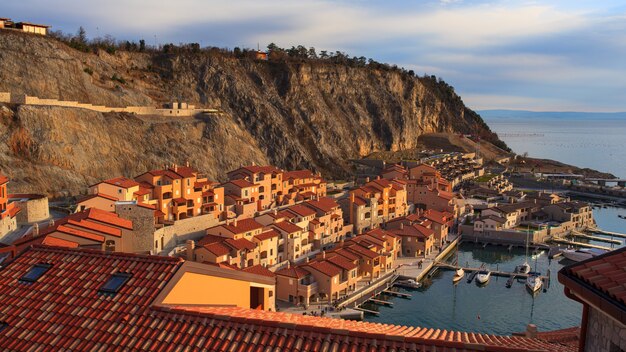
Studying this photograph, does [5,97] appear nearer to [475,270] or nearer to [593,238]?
[475,270]

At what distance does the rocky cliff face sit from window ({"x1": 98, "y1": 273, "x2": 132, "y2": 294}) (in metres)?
33.2

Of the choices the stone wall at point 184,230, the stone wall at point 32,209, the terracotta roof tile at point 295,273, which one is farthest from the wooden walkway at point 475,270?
the stone wall at point 32,209

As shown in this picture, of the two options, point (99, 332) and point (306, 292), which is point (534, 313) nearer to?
point (306, 292)

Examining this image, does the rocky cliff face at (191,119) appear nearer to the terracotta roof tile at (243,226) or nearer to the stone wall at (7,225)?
the stone wall at (7,225)

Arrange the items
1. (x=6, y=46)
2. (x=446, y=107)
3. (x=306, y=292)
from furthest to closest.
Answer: (x=446, y=107) < (x=6, y=46) < (x=306, y=292)

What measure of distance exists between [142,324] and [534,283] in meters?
29.0

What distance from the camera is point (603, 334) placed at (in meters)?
4.64

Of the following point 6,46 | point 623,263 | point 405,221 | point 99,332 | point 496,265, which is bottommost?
point 496,265

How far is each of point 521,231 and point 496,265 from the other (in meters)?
7.39

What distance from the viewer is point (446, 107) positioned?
107312 millimetres

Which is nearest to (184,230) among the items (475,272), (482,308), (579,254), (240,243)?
(240,243)

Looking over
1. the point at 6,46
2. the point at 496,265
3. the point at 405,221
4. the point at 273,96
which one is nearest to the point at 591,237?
the point at 496,265

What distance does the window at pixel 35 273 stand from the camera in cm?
823

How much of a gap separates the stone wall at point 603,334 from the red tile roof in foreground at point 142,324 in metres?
1.24
